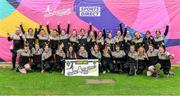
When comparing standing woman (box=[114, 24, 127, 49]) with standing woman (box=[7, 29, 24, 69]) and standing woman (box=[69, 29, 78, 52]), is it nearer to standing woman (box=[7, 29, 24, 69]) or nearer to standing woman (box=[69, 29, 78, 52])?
standing woman (box=[69, 29, 78, 52])

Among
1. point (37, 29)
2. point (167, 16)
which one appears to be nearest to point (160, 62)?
point (167, 16)

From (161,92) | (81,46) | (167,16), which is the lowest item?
(161,92)

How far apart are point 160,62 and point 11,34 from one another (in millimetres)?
5736

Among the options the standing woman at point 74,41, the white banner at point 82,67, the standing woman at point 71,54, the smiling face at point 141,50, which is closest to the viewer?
the white banner at point 82,67

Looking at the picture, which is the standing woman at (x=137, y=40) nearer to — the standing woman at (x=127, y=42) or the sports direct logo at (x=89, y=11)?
the standing woman at (x=127, y=42)

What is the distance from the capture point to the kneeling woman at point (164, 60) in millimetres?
15520

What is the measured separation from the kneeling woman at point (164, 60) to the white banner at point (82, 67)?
2.30 m

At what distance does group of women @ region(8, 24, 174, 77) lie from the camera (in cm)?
1579

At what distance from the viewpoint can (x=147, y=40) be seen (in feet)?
53.8

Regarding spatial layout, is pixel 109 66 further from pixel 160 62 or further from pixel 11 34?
pixel 11 34

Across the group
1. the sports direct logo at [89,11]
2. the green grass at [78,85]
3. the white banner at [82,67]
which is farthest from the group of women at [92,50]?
the sports direct logo at [89,11]

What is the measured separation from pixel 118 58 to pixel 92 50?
1.01m


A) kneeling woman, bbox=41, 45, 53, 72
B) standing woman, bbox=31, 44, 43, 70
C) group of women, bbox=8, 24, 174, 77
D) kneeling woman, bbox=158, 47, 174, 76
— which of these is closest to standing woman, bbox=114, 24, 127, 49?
group of women, bbox=8, 24, 174, 77

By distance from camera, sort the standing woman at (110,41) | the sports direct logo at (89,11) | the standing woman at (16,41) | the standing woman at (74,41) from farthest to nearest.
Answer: the sports direct logo at (89,11)
the standing woman at (74,41)
the standing woman at (110,41)
the standing woman at (16,41)
